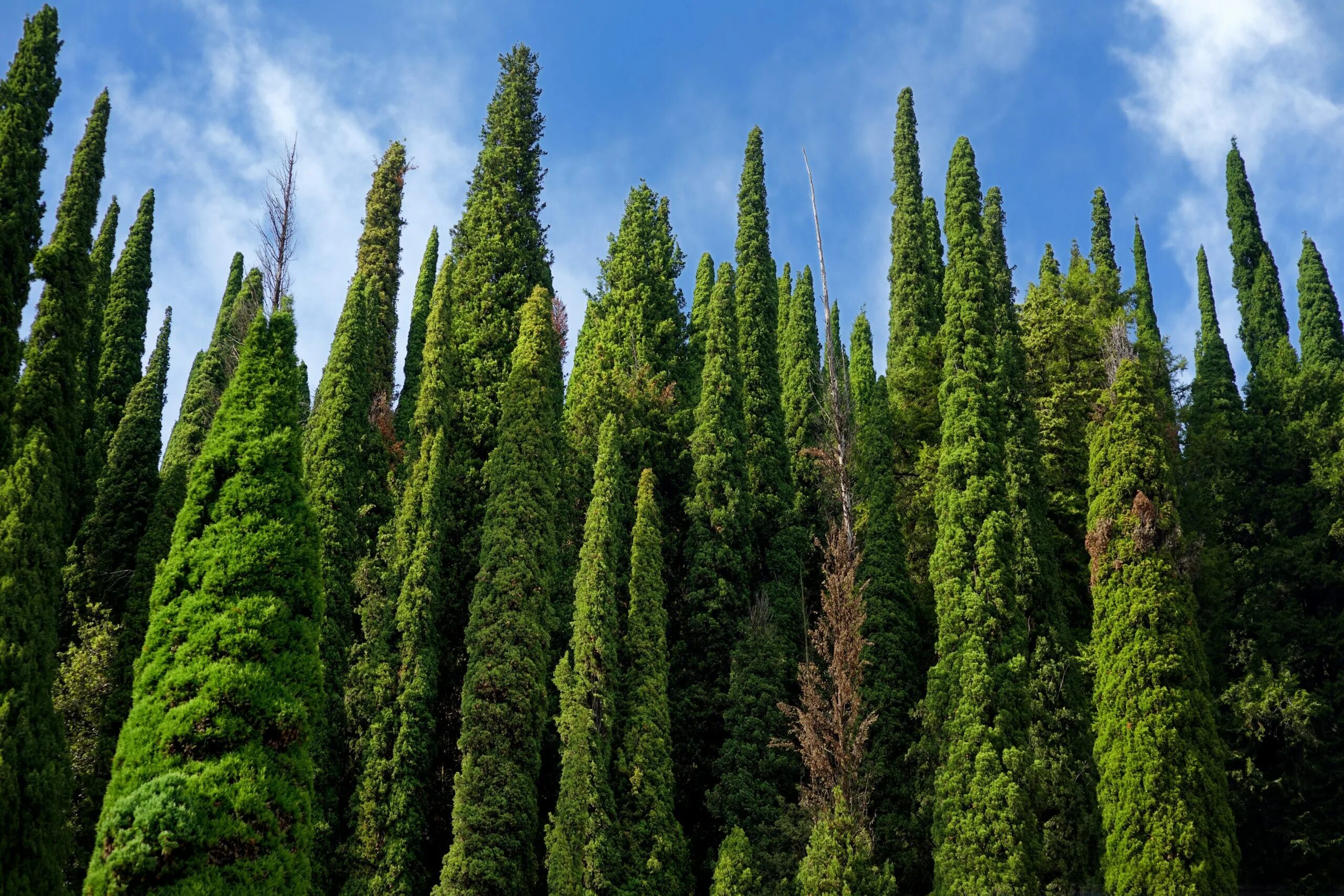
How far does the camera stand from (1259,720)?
26.5 m

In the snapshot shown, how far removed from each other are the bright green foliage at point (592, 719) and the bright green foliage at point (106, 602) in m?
8.76

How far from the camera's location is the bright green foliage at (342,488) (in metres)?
19.7

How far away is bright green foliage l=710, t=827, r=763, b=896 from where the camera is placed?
55.6 ft

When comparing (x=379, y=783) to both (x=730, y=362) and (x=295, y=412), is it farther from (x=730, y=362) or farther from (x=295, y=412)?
(x=730, y=362)

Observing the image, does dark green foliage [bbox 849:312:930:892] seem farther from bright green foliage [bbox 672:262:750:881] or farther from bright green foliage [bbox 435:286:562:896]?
bright green foliage [bbox 435:286:562:896]

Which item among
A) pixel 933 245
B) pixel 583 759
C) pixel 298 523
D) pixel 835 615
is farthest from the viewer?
pixel 933 245

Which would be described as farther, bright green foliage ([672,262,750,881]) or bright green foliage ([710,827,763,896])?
bright green foliage ([672,262,750,881])

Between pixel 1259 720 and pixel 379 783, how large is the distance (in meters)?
22.8

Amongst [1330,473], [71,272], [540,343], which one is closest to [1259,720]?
[1330,473]

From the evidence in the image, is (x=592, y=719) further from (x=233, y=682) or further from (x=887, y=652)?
(x=233, y=682)

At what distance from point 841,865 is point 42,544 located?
14122 millimetres

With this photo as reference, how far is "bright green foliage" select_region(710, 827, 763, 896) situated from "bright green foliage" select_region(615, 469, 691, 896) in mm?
1393

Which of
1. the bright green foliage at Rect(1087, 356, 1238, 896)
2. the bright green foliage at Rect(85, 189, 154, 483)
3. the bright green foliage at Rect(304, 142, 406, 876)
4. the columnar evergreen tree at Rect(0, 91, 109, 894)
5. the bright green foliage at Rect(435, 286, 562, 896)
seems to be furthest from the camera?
the bright green foliage at Rect(85, 189, 154, 483)

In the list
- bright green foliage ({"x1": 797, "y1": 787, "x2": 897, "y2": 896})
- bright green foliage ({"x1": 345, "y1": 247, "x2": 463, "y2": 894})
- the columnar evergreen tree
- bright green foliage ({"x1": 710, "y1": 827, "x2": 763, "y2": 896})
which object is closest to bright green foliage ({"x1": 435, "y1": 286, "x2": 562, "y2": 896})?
bright green foliage ({"x1": 345, "y1": 247, "x2": 463, "y2": 894})
